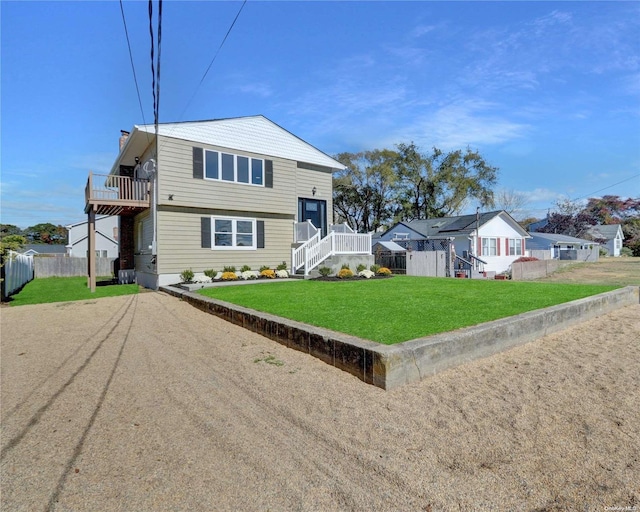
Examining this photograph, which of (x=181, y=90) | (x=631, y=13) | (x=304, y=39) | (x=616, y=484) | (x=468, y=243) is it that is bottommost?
(x=616, y=484)

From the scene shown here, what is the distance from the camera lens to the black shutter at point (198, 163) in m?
13.4

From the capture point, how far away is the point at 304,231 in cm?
1573

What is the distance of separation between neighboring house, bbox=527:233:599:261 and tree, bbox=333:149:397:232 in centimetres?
1530

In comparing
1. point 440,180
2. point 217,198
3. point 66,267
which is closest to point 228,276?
point 217,198

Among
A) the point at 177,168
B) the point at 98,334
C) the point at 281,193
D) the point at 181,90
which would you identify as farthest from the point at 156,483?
the point at 281,193

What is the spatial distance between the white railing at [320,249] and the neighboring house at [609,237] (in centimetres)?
4756

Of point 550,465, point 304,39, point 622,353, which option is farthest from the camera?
point 304,39

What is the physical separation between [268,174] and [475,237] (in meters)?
17.1

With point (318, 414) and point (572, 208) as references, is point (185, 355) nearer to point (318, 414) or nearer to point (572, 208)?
point (318, 414)

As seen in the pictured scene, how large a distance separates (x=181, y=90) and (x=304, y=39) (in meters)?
3.36

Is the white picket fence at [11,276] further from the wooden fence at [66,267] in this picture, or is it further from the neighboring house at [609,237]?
the neighboring house at [609,237]

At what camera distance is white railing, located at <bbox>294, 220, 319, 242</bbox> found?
604 inches

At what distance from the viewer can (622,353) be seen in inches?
191

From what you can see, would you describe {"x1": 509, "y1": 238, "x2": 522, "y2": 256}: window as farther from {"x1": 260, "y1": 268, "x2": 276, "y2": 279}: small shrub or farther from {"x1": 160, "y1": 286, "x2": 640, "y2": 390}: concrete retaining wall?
{"x1": 160, "y1": 286, "x2": 640, "y2": 390}: concrete retaining wall
